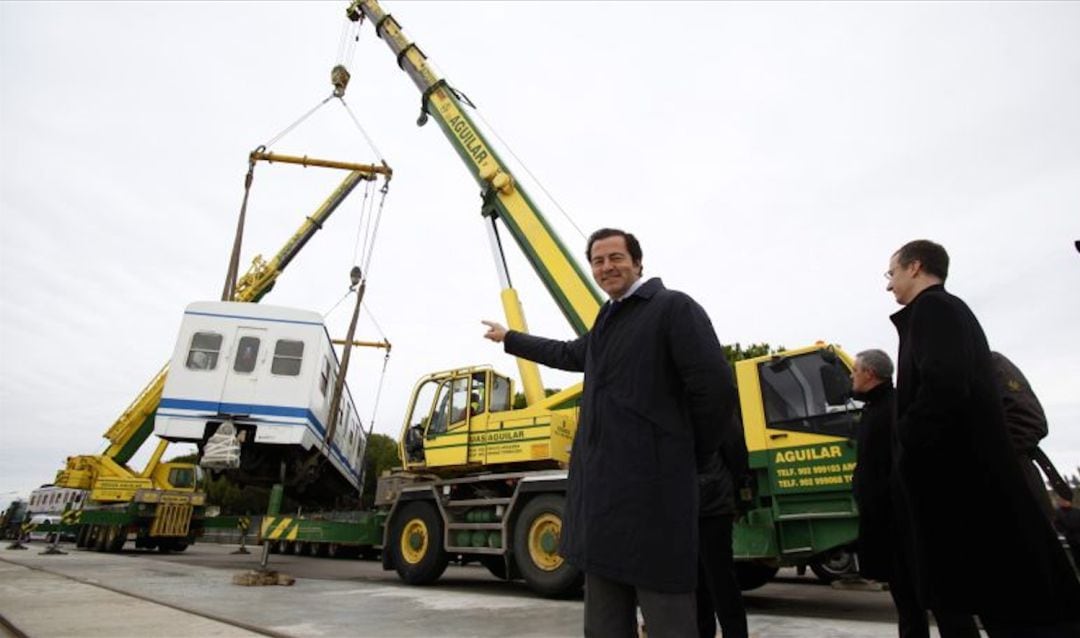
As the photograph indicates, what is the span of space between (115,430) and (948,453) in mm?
20038

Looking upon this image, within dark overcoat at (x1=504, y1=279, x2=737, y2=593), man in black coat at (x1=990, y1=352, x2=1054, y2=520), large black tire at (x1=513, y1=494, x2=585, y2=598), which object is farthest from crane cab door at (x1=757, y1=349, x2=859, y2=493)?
dark overcoat at (x1=504, y1=279, x2=737, y2=593)

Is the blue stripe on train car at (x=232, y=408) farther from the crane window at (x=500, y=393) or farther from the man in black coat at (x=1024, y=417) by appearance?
the man in black coat at (x=1024, y=417)

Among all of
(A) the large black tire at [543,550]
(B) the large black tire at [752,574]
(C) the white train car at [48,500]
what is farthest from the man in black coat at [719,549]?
(C) the white train car at [48,500]

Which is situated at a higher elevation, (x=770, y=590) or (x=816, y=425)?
(x=816, y=425)

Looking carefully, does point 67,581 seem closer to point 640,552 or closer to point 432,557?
point 432,557

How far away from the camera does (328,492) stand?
15.2 m

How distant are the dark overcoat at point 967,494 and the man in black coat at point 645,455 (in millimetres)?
606

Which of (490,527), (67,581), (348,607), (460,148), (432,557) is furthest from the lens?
(460,148)

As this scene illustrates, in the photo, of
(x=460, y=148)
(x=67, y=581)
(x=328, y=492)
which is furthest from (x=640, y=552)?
(x=328, y=492)

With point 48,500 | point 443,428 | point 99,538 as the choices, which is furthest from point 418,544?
point 48,500

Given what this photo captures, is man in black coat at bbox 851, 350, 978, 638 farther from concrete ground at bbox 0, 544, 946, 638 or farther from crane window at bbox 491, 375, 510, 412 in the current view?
crane window at bbox 491, 375, 510, 412

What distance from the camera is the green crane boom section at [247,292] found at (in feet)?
54.1

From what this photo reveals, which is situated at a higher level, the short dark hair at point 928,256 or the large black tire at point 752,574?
the short dark hair at point 928,256

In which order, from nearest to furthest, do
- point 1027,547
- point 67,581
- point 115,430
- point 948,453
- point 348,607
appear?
point 1027,547 < point 948,453 < point 348,607 < point 67,581 < point 115,430
